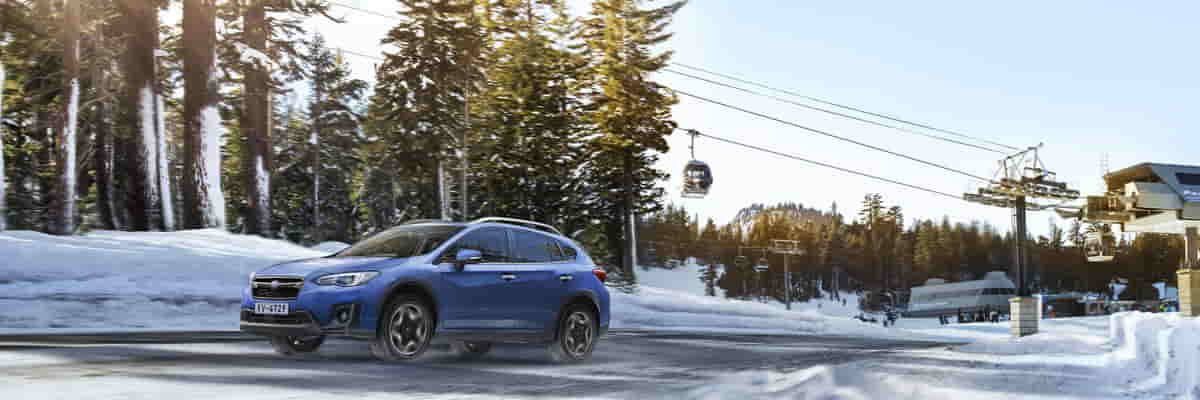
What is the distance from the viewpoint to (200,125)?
108 ft

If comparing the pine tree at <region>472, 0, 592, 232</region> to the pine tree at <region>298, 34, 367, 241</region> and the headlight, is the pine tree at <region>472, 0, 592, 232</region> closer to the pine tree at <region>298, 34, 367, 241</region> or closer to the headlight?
the pine tree at <region>298, 34, 367, 241</region>

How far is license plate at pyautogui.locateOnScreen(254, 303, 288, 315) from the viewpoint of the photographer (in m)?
11.2

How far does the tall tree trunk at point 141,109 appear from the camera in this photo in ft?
104

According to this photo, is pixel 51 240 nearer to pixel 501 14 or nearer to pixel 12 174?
pixel 12 174

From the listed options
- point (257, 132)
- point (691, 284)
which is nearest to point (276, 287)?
point (257, 132)

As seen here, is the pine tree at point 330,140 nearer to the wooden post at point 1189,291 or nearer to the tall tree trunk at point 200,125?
the tall tree trunk at point 200,125

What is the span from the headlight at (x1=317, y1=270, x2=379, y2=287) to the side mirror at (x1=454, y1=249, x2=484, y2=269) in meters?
1.06

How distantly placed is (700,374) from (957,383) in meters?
2.98

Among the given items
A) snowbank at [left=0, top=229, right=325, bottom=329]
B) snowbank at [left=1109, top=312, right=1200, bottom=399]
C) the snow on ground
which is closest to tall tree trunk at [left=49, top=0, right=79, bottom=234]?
the snow on ground

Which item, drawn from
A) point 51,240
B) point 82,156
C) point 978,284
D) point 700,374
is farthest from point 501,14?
point 978,284

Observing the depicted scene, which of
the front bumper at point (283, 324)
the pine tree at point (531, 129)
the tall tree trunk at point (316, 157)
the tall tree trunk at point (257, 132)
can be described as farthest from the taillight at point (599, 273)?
the tall tree trunk at point (316, 157)

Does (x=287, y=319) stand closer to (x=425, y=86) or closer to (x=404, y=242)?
(x=404, y=242)

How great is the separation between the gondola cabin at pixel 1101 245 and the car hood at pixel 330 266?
185 ft

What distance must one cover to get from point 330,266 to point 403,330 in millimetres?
1134
